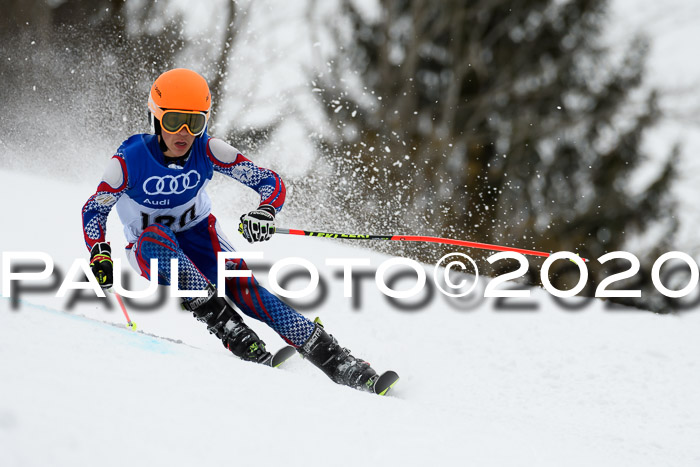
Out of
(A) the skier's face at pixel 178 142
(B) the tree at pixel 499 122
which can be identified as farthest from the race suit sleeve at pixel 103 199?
(B) the tree at pixel 499 122

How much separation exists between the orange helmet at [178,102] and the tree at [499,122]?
408 inches

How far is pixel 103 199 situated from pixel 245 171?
0.66 meters

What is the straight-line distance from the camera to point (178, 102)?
307 cm

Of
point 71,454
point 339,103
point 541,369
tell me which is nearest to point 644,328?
point 541,369

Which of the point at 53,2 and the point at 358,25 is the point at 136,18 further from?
the point at 358,25

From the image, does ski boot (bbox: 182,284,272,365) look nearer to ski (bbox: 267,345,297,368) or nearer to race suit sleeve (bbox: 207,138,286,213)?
ski (bbox: 267,345,297,368)

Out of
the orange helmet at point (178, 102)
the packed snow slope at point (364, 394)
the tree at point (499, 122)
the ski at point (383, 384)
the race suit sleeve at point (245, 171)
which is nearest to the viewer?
the packed snow slope at point (364, 394)

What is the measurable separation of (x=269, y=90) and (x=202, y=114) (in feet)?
48.9

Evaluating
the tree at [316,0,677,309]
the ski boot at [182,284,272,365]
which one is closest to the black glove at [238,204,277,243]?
the ski boot at [182,284,272,365]

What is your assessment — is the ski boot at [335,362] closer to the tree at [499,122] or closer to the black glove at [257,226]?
the black glove at [257,226]

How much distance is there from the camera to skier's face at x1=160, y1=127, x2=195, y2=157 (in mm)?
3141

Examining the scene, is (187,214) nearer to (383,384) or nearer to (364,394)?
(383,384)

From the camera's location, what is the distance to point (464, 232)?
51.1 ft

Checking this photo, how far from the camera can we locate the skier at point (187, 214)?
10.3ft
